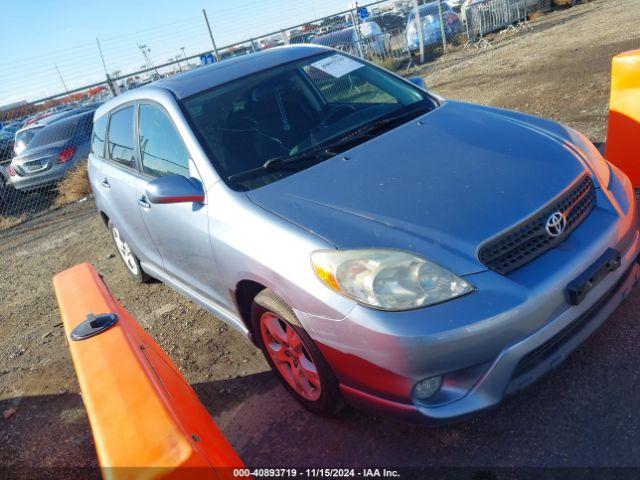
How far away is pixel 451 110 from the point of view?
10.6ft

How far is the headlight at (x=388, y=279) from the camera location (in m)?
1.98

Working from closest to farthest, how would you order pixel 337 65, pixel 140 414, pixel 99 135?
pixel 140 414 < pixel 337 65 < pixel 99 135

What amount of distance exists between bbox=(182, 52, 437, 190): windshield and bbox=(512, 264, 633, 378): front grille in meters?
1.48

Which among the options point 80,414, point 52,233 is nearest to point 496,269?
point 80,414

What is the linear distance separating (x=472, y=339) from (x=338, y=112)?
1941mm

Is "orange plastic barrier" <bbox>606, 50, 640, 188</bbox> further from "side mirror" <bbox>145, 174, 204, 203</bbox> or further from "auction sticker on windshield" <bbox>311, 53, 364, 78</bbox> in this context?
"side mirror" <bbox>145, 174, 204, 203</bbox>

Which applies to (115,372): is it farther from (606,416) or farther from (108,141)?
(108,141)

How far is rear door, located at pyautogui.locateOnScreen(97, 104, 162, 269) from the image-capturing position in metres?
3.83

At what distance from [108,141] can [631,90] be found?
14.0 feet

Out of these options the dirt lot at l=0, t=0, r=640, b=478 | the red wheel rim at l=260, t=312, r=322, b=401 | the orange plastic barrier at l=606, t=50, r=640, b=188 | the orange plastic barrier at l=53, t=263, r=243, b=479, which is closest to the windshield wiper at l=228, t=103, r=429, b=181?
the red wheel rim at l=260, t=312, r=322, b=401

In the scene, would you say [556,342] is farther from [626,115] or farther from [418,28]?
[418,28]

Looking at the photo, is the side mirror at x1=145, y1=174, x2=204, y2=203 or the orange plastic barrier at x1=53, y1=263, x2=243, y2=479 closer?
the orange plastic barrier at x1=53, y1=263, x2=243, y2=479

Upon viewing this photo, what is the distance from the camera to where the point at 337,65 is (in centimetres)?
368

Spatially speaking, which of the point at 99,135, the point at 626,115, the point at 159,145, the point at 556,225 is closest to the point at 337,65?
the point at 159,145
